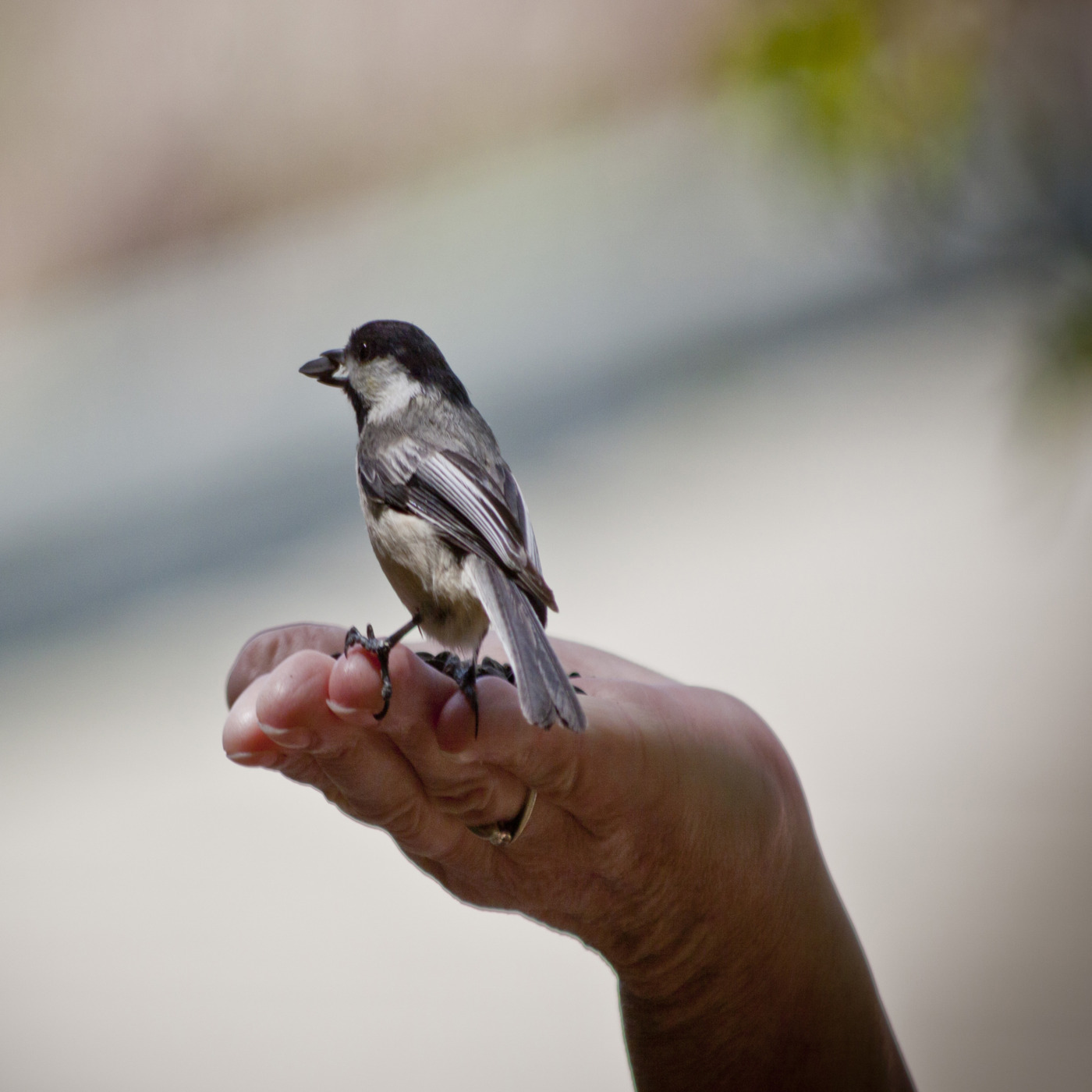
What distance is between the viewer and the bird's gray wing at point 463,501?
1.00 metres

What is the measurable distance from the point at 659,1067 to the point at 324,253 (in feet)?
12.0

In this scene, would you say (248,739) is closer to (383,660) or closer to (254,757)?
(254,757)

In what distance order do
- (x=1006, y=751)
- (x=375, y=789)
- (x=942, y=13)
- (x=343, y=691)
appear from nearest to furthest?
(x=942, y=13) → (x=343, y=691) → (x=375, y=789) → (x=1006, y=751)

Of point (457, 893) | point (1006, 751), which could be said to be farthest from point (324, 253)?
point (457, 893)

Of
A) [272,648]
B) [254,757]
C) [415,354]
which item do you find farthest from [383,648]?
[415,354]

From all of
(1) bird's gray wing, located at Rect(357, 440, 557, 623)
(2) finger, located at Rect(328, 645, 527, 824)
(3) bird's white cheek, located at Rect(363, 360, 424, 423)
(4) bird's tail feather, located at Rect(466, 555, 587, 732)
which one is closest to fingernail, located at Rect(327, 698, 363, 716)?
(2) finger, located at Rect(328, 645, 527, 824)

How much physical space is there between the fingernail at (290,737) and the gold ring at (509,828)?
21cm

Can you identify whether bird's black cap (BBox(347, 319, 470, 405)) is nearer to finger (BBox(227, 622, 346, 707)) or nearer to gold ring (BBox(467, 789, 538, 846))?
finger (BBox(227, 622, 346, 707))

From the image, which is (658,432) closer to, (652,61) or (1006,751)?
(652,61)

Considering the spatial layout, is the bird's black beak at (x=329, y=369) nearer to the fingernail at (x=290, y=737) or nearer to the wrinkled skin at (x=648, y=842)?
the wrinkled skin at (x=648, y=842)

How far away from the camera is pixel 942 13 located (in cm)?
58

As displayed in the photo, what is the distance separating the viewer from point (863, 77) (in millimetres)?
538

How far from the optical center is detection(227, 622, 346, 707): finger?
3.72ft

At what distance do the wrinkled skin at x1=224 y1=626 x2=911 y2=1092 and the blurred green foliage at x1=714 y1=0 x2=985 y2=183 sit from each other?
49 cm
